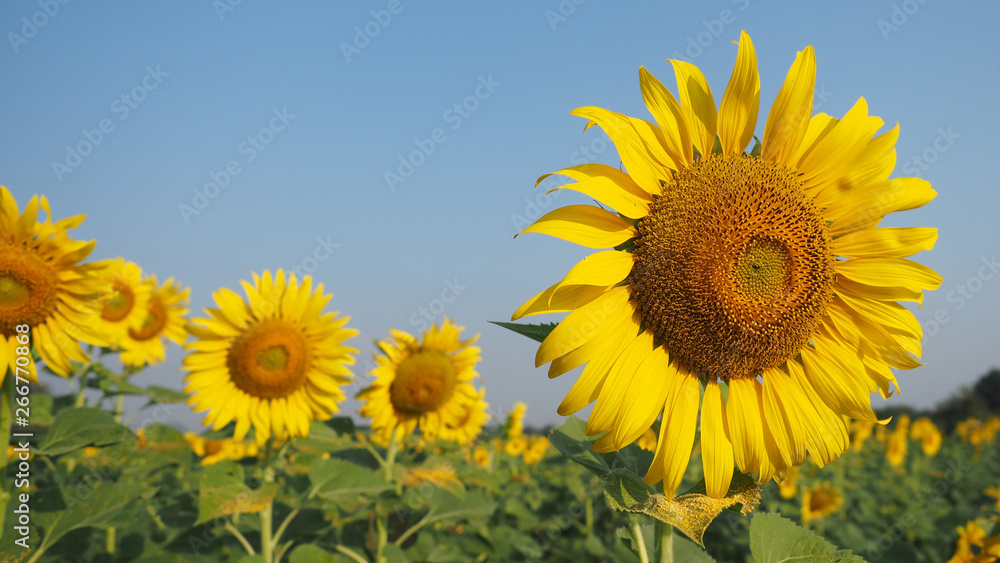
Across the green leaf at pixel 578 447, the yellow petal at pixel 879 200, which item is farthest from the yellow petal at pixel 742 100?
the green leaf at pixel 578 447

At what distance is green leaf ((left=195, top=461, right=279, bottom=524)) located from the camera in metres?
3.68

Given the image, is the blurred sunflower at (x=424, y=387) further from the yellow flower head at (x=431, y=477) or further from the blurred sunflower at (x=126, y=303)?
the blurred sunflower at (x=126, y=303)

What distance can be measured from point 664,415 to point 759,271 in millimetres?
658

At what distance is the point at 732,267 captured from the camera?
2.13 meters

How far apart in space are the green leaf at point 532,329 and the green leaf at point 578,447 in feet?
1.30

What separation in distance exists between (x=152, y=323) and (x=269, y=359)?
3.11 m

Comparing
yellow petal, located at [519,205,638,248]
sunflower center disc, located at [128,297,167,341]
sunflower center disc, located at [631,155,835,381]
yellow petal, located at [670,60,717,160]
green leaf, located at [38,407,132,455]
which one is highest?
yellow petal, located at [670,60,717,160]

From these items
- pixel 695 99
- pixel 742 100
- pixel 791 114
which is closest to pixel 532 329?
pixel 695 99

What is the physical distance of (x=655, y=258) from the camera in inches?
79.0

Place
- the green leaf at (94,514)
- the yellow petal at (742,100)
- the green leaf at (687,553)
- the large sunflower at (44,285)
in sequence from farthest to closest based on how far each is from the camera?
1. the large sunflower at (44,285)
2. the green leaf at (94,514)
3. the green leaf at (687,553)
4. the yellow petal at (742,100)

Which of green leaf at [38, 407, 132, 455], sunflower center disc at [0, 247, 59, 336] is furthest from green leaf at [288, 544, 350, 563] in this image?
sunflower center disc at [0, 247, 59, 336]

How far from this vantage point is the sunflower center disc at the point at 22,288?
345 centimetres

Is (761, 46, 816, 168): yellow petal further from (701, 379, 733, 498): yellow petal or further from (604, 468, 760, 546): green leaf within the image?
(604, 468, 760, 546): green leaf

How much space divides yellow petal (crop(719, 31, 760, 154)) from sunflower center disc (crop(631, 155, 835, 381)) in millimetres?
94
